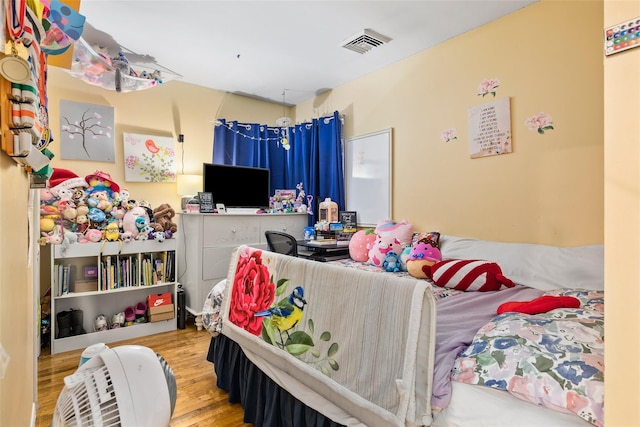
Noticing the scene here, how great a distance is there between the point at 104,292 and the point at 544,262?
327cm

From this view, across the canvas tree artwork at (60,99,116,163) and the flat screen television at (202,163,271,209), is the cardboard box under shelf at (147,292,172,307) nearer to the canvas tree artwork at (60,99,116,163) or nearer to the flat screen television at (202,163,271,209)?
the flat screen television at (202,163,271,209)

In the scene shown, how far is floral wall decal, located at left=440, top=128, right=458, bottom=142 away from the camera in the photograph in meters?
2.75

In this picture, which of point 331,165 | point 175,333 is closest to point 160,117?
point 331,165

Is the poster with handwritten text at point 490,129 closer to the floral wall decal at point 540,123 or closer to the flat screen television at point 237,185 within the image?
the floral wall decal at point 540,123

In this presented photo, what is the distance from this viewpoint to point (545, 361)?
37.6 inches

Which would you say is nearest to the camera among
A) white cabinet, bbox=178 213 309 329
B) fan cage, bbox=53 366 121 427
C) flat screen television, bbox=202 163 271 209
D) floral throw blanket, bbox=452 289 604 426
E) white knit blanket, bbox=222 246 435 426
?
fan cage, bbox=53 366 121 427

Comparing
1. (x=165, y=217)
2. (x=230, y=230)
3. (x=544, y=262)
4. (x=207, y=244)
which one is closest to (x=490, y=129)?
(x=544, y=262)

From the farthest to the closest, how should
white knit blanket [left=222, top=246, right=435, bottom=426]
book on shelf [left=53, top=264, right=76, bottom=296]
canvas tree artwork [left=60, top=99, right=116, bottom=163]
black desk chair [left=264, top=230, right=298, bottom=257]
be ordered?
canvas tree artwork [left=60, top=99, right=116, bottom=163]
black desk chair [left=264, top=230, right=298, bottom=257]
book on shelf [left=53, top=264, right=76, bottom=296]
white knit blanket [left=222, top=246, right=435, bottom=426]

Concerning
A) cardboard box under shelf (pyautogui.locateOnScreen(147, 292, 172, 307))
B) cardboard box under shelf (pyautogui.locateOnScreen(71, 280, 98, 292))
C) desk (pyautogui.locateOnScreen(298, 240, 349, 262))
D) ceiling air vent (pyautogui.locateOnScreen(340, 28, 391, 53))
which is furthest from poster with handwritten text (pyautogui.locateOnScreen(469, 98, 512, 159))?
cardboard box under shelf (pyautogui.locateOnScreen(71, 280, 98, 292))

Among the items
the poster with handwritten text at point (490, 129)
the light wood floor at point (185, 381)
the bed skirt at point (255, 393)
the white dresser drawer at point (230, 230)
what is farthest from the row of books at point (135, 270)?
the poster with handwritten text at point (490, 129)

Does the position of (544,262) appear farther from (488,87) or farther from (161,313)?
(161,313)

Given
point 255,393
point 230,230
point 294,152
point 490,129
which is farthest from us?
point 294,152

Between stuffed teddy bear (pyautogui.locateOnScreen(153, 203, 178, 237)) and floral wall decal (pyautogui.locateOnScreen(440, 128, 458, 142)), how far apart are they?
8.53 ft

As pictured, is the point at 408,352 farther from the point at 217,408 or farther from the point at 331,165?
the point at 331,165
